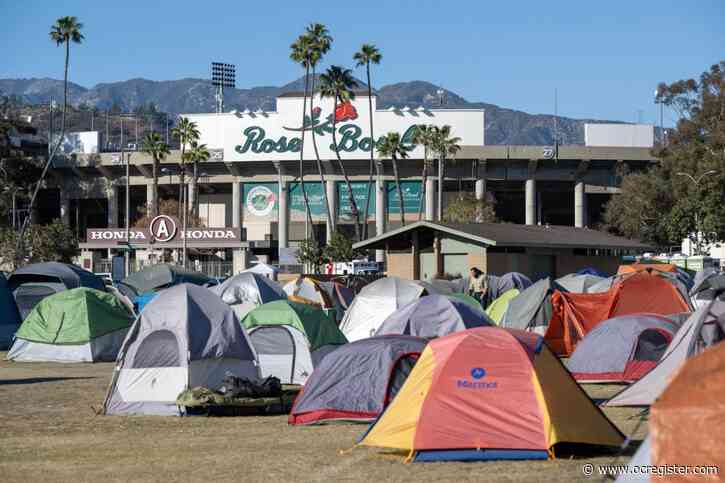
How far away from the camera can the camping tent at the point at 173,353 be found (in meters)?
16.8

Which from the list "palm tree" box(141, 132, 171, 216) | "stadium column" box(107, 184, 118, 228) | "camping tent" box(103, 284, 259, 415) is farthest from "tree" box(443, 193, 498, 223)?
"camping tent" box(103, 284, 259, 415)

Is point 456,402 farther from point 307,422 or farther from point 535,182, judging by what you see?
point 535,182

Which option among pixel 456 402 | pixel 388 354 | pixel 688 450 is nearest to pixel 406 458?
pixel 456 402

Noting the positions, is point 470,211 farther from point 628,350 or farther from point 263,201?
point 628,350

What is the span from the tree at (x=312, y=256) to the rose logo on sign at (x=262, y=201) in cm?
1407

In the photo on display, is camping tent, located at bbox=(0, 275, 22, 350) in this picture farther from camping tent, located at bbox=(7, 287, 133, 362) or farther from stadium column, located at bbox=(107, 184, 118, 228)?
stadium column, located at bbox=(107, 184, 118, 228)

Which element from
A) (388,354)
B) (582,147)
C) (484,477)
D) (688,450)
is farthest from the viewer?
(582,147)

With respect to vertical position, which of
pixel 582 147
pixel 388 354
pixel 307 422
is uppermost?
pixel 582 147

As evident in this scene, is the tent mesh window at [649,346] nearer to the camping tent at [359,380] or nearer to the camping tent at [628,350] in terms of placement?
the camping tent at [628,350]

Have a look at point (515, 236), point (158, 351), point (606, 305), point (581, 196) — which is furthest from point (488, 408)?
point (581, 196)

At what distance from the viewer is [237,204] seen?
8919 centimetres

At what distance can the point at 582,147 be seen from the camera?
282 feet

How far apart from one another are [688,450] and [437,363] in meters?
5.08

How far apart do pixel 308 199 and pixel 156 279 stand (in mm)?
46268
